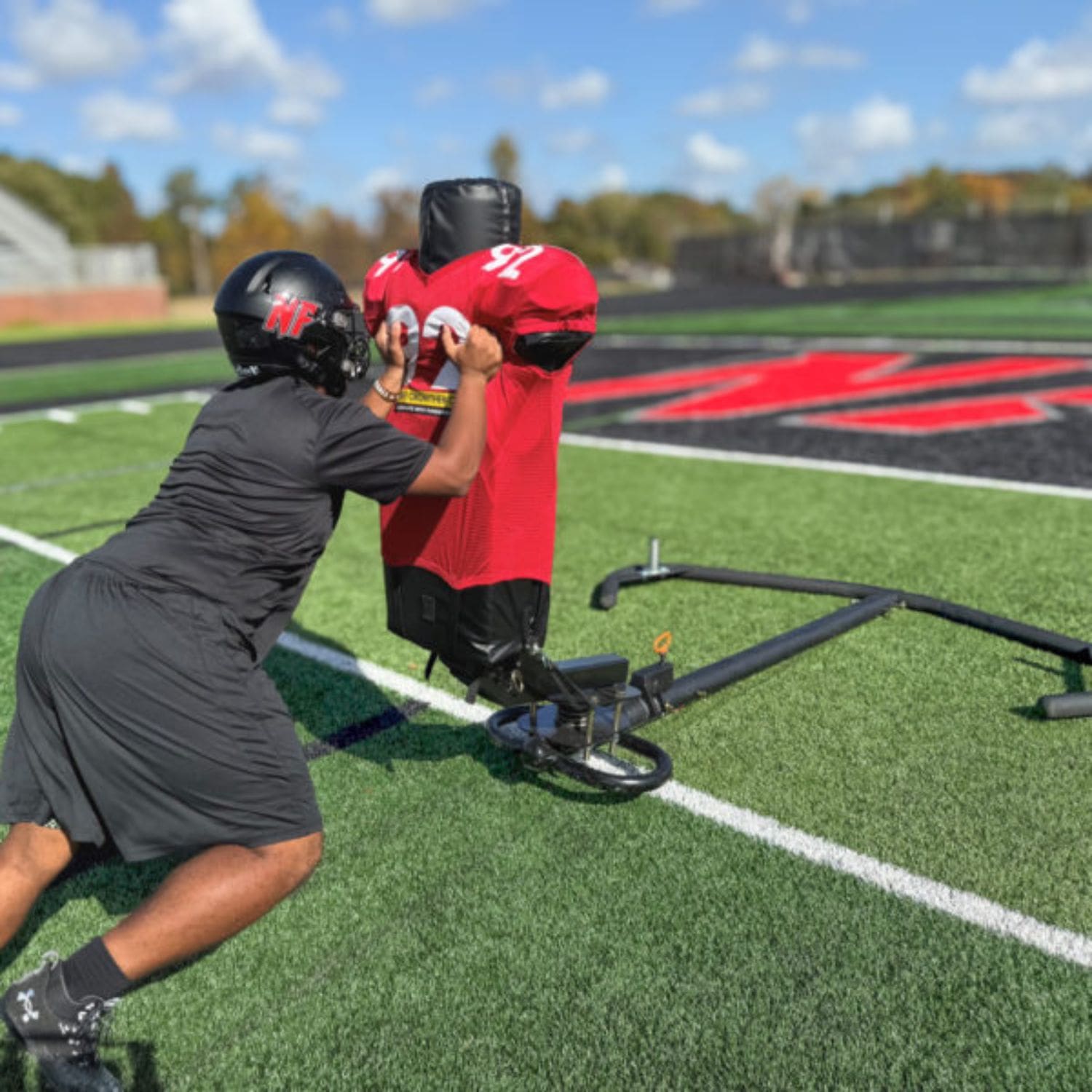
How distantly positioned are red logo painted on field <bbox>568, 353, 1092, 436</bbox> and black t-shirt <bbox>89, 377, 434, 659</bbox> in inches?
331

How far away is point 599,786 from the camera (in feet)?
11.0

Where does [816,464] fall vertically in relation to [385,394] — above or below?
below

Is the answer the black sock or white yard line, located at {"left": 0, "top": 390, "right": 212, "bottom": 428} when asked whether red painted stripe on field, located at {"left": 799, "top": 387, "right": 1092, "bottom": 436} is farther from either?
the black sock

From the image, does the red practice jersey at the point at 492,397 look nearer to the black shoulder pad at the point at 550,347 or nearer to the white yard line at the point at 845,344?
the black shoulder pad at the point at 550,347

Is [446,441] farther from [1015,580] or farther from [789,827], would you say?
[1015,580]

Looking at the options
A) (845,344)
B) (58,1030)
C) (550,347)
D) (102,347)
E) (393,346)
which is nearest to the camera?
(58,1030)

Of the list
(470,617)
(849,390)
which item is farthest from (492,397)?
(849,390)

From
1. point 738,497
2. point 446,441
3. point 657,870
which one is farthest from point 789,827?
point 738,497

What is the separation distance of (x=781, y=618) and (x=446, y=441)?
2886mm

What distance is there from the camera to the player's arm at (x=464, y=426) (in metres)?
2.69

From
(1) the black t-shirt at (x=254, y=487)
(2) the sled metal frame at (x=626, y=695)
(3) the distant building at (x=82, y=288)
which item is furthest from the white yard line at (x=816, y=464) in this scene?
(3) the distant building at (x=82, y=288)

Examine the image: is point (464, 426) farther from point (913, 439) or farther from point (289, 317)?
point (913, 439)

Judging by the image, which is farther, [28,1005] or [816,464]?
[816,464]

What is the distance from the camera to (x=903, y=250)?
5172cm
